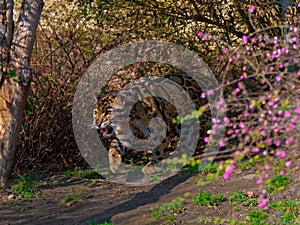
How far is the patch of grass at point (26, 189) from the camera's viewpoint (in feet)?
23.8

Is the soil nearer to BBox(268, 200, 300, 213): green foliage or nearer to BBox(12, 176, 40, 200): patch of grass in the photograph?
BBox(12, 176, 40, 200): patch of grass

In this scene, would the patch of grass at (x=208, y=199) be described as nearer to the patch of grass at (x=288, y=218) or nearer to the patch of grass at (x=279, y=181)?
the patch of grass at (x=279, y=181)

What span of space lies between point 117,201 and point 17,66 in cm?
192

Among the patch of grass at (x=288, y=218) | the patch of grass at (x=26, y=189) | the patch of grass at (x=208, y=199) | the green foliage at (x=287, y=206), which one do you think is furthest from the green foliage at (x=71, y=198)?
the patch of grass at (x=288, y=218)

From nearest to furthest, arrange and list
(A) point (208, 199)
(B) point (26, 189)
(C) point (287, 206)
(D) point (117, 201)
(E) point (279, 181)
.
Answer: (C) point (287, 206)
(E) point (279, 181)
(A) point (208, 199)
(D) point (117, 201)
(B) point (26, 189)

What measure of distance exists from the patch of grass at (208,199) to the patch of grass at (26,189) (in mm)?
2033

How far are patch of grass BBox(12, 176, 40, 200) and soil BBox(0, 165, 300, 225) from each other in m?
0.10

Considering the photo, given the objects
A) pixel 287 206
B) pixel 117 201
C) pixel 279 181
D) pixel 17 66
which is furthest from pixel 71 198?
pixel 287 206

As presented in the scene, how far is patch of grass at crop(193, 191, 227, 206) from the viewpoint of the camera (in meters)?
6.45

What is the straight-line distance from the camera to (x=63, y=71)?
890 cm

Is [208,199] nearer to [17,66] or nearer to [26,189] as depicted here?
[26,189]

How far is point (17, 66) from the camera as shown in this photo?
671cm

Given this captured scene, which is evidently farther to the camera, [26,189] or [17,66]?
[26,189]

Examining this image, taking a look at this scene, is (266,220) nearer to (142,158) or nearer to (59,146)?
(142,158)
